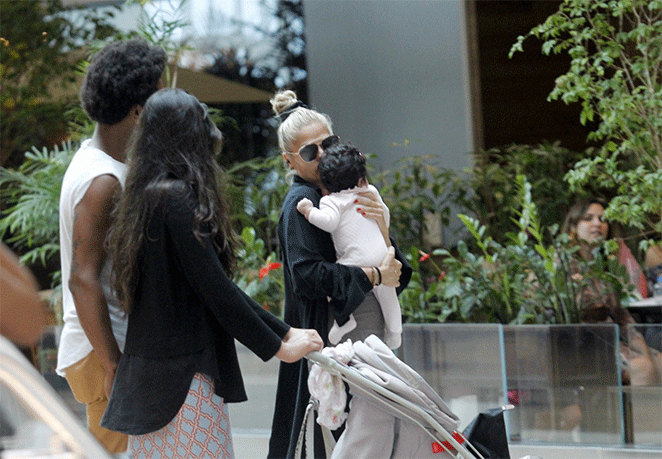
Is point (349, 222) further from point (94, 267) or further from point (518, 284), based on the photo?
point (518, 284)

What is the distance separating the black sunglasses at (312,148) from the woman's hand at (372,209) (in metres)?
0.20

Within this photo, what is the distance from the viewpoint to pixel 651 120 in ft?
11.5

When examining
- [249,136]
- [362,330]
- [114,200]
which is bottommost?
[362,330]

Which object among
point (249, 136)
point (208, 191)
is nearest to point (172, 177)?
point (208, 191)

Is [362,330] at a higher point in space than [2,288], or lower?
lower

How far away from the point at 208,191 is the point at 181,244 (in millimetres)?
161

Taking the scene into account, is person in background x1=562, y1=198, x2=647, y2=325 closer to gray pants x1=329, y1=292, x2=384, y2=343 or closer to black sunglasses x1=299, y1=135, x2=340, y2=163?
gray pants x1=329, y1=292, x2=384, y2=343

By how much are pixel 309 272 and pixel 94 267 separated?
0.73m

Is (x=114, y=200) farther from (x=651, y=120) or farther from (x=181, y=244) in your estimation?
(x=651, y=120)

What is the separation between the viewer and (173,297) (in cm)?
211

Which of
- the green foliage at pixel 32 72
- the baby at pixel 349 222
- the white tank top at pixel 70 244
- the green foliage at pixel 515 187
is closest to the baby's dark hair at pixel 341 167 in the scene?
the baby at pixel 349 222

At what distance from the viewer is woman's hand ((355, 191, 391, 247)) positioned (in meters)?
2.75

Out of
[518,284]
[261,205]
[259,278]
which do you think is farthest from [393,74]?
[518,284]

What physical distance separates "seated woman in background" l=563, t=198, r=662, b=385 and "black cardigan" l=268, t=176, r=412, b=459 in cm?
134
